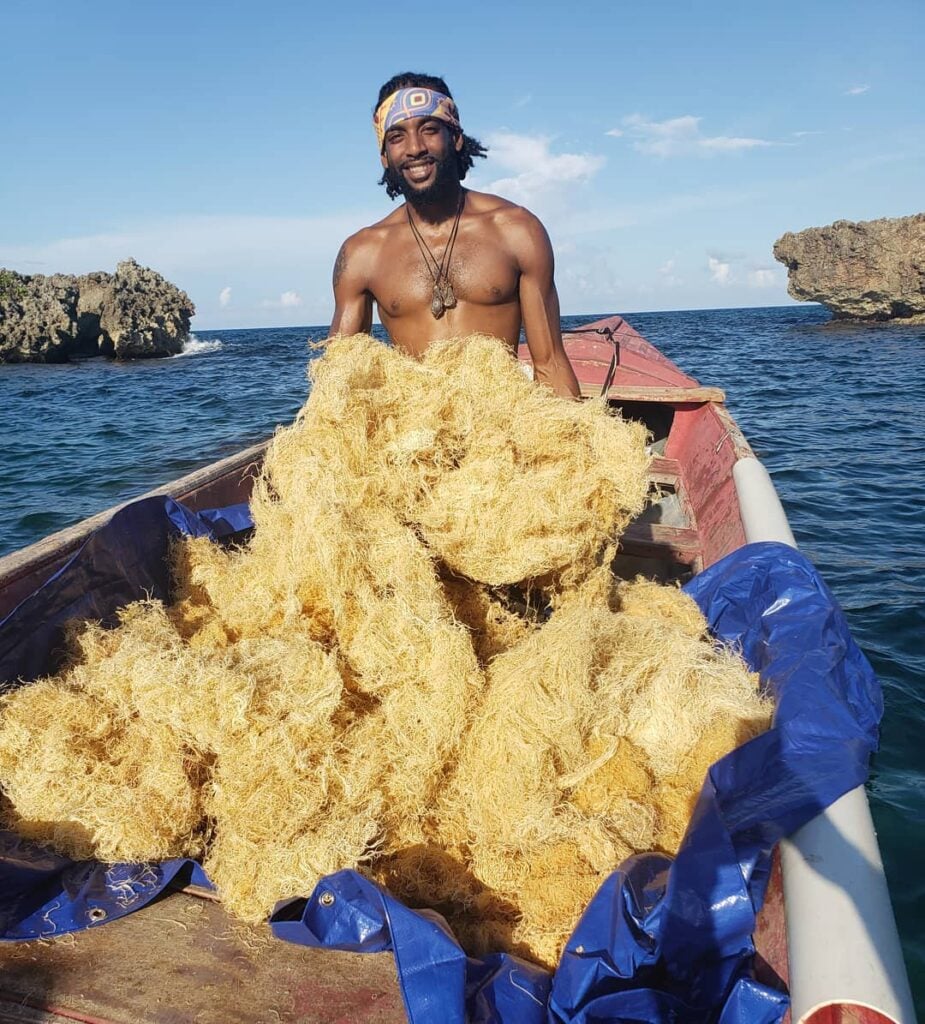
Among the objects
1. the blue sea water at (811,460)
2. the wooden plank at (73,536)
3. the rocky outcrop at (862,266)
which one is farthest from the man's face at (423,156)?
the rocky outcrop at (862,266)

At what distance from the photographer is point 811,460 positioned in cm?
1184

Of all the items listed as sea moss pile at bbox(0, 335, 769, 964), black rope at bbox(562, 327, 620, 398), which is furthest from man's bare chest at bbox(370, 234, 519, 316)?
black rope at bbox(562, 327, 620, 398)

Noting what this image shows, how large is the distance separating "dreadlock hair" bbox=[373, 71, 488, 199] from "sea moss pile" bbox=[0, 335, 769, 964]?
205 centimetres

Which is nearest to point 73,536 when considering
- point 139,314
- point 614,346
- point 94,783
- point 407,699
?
point 94,783

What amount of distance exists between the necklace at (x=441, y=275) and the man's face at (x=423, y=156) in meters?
0.23

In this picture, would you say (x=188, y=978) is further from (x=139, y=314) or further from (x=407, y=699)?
(x=139, y=314)

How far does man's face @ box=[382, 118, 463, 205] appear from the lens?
Result: 153 inches

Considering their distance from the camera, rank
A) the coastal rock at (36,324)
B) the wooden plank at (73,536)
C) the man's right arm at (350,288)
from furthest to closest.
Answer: the coastal rock at (36,324), the man's right arm at (350,288), the wooden plank at (73,536)

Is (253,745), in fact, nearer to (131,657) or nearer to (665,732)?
(131,657)

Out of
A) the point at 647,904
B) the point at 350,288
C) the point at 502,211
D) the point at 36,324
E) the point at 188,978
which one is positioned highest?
the point at 36,324

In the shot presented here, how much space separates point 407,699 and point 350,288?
295 centimetres

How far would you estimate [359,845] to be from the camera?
2.16 meters

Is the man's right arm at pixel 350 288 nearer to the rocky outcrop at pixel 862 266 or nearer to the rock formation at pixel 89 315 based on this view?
the rock formation at pixel 89 315

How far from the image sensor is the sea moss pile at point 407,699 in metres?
2.21
